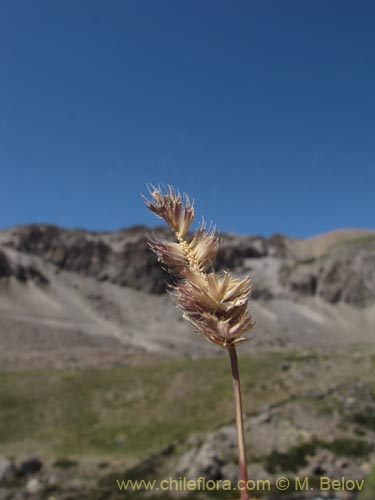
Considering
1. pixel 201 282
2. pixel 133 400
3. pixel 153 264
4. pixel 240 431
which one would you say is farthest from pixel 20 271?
pixel 240 431

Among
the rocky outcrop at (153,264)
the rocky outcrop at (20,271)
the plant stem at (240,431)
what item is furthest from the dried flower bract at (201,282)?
the rocky outcrop at (153,264)

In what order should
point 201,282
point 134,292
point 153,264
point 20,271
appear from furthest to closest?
point 153,264, point 134,292, point 20,271, point 201,282

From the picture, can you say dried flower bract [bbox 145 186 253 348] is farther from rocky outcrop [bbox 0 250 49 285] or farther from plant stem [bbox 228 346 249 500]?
rocky outcrop [bbox 0 250 49 285]

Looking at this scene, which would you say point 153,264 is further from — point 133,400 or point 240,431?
point 240,431

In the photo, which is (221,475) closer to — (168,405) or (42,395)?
(168,405)

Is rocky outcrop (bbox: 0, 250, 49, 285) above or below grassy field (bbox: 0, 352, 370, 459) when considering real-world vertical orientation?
above

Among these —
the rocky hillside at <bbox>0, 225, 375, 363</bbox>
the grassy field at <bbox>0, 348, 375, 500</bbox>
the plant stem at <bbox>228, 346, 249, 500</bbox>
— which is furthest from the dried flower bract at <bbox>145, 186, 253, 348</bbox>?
the rocky hillside at <bbox>0, 225, 375, 363</bbox>

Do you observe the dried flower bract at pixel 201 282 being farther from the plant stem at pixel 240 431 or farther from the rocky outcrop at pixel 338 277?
the rocky outcrop at pixel 338 277
